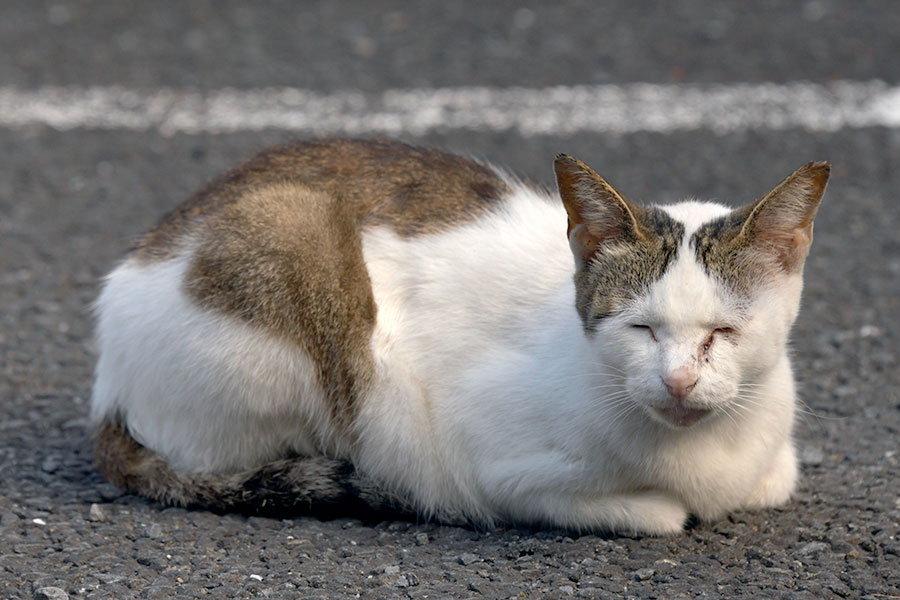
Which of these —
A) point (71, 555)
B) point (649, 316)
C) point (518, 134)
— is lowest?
point (71, 555)

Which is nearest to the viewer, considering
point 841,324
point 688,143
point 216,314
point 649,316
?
point 649,316

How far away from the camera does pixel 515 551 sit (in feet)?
10.1

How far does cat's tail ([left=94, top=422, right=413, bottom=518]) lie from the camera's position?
10.8 feet

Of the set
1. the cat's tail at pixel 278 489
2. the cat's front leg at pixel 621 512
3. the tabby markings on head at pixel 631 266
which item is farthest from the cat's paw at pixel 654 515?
the cat's tail at pixel 278 489

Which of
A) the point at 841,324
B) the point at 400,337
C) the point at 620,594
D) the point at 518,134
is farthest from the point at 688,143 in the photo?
the point at 620,594

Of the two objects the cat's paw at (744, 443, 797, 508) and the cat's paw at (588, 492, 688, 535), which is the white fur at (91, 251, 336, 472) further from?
the cat's paw at (744, 443, 797, 508)

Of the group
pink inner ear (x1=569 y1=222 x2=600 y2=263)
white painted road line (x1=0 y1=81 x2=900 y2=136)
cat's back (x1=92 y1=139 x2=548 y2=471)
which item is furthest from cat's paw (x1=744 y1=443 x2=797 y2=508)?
white painted road line (x1=0 y1=81 x2=900 y2=136)

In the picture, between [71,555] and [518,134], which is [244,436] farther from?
[518,134]

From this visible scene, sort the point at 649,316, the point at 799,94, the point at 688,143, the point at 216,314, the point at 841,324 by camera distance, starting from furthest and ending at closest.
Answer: the point at 799,94
the point at 688,143
the point at 841,324
the point at 216,314
the point at 649,316

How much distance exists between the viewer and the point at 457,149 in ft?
20.3

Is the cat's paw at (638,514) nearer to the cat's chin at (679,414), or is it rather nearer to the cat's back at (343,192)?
the cat's chin at (679,414)

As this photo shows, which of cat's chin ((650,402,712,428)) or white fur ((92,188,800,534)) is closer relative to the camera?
cat's chin ((650,402,712,428))

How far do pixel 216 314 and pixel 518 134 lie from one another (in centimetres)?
349

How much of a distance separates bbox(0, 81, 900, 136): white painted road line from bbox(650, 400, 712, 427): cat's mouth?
387 centimetres
